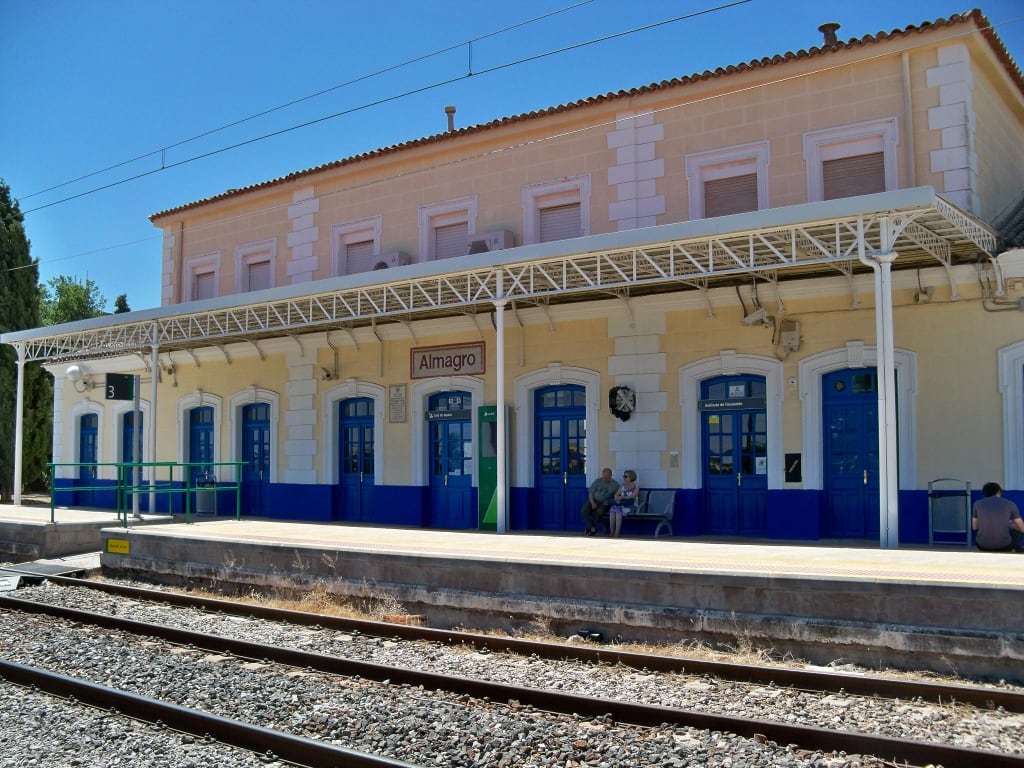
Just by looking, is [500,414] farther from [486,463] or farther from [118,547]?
[118,547]

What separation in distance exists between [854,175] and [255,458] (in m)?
12.9

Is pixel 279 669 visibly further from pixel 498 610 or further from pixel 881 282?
pixel 881 282

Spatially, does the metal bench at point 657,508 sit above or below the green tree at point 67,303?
below

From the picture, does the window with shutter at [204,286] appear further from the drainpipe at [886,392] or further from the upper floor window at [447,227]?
the drainpipe at [886,392]

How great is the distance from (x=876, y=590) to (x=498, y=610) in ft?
12.6

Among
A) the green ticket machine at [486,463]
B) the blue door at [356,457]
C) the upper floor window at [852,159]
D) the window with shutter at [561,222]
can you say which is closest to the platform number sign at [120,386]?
the blue door at [356,457]

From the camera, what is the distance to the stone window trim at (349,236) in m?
17.8

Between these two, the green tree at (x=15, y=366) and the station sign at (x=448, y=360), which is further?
the green tree at (x=15, y=366)

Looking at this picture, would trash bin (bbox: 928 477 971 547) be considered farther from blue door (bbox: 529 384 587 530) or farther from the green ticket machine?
the green ticket machine

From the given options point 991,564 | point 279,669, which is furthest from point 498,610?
point 991,564

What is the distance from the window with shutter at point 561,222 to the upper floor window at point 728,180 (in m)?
2.07

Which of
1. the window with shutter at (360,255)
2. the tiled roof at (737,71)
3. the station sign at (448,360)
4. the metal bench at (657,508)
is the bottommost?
the metal bench at (657,508)

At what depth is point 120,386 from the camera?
16.7 meters

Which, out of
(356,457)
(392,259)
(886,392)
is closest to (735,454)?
(886,392)
